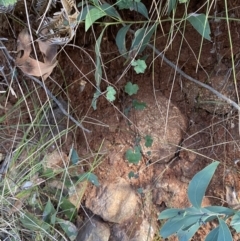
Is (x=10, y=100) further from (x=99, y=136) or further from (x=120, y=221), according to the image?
(x=120, y=221)

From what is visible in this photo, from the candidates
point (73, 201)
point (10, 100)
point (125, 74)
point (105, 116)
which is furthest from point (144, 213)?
point (10, 100)

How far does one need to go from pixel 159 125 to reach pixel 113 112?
0.16 metres

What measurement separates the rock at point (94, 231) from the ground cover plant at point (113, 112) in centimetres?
1

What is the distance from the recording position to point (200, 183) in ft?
3.06

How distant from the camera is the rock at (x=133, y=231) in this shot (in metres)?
1.30

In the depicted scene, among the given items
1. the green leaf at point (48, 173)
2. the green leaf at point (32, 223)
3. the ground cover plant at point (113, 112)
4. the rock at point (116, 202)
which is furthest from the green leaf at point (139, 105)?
A: the green leaf at point (32, 223)

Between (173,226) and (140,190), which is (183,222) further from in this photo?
(140,190)

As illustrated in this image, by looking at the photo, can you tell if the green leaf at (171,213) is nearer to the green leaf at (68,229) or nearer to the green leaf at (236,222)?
the green leaf at (236,222)

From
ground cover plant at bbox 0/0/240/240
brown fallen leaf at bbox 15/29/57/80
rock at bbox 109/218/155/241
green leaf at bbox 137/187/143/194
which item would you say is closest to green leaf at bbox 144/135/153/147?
ground cover plant at bbox 0/0/240/240

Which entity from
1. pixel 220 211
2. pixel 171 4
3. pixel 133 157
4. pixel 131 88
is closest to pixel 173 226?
pixel 220 211

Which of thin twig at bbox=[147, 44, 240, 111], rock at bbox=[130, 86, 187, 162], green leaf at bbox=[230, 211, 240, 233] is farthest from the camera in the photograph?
rock at bbox=[130, 86, 187, 162]

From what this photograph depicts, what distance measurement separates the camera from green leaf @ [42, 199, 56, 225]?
1.33 meters

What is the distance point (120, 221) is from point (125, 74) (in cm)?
50

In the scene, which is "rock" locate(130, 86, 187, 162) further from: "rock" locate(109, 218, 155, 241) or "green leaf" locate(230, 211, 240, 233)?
"green leaf" locate(230, 211, 240, 233)
